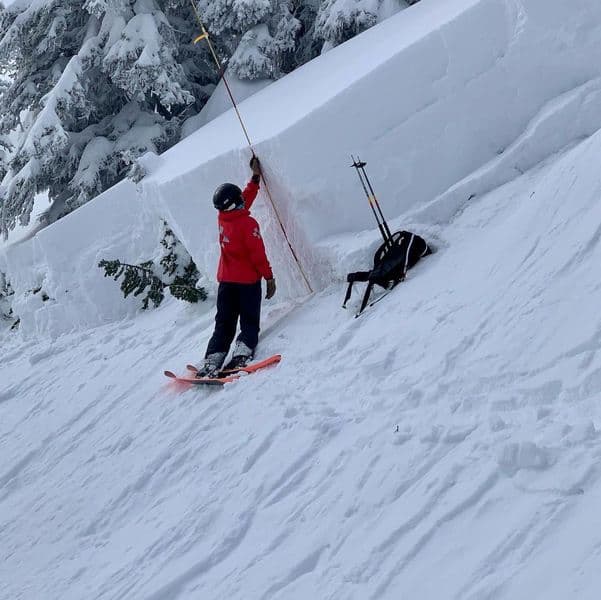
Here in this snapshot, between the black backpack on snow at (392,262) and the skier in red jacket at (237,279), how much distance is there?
0.91 m

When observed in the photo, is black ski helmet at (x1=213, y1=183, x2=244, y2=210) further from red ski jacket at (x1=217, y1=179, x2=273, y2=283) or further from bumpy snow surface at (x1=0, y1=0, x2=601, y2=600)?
bumpy snow surface at (x1=0, y1=0, x2=601, y2=600)

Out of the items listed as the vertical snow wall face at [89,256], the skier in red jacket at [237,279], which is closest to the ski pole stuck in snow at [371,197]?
the skier in red jacket at [237,279]

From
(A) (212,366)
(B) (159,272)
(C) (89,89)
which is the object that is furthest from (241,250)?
(C) (89,89)

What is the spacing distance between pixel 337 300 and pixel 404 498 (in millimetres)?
3092

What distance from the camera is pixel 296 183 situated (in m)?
6.50

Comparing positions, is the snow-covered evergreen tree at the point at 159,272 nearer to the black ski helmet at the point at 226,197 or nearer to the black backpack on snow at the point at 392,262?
the black ski helmet at the point at 226,197

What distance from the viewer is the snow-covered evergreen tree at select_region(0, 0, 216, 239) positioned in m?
11.1

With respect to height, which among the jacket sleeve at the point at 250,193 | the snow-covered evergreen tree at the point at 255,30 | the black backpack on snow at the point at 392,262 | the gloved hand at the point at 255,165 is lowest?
the black backpack on snow at the point at 392,262

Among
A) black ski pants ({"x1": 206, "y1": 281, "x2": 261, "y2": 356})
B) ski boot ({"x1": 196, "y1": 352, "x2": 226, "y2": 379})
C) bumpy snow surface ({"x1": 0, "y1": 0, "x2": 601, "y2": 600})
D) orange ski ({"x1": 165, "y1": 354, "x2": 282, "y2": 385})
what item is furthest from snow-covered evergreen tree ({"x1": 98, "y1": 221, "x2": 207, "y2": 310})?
orange ski ({"x1": 165, "y1": 354, "x2": 282, "y2": 385})

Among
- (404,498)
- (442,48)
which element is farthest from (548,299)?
(442,48)

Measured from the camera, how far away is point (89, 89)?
12.2m

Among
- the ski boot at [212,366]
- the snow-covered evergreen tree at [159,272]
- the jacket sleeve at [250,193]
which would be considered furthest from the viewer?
the snow-covered evergreen tree at [159,272]

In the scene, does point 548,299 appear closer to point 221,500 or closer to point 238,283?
point 221,500

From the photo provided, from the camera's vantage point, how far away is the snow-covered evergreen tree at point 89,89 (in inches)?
436
